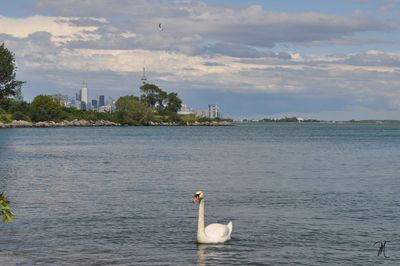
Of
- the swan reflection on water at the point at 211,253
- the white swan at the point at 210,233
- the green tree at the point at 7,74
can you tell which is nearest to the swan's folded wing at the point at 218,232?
the white swan at the point at 210,233

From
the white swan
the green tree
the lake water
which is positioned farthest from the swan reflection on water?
the green tree

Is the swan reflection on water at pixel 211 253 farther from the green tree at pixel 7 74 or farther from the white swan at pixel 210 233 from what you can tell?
the green tree at pixel 7 74

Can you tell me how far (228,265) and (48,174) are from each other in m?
35.9

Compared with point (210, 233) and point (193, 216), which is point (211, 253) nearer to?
point (210, 233)

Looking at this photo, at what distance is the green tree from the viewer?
145 metres

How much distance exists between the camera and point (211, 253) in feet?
77.9

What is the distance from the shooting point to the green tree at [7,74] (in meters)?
145

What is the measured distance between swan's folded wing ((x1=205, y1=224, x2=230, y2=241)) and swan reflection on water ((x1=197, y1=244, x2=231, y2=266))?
338 mm

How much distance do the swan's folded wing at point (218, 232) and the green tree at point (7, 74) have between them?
127 meters

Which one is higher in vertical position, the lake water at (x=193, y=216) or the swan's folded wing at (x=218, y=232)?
the swan's folded wing at (x=218, y=232)

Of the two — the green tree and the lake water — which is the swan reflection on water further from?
the green tree

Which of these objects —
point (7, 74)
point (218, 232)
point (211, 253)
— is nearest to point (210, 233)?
point (218, 232)

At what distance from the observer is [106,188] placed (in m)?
44.2

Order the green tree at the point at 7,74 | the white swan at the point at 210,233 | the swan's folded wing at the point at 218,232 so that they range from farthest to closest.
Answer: the green tree at the point at 7,74
the swan's folded wing at the point at 218,232
the white swan at the point at 210,233
